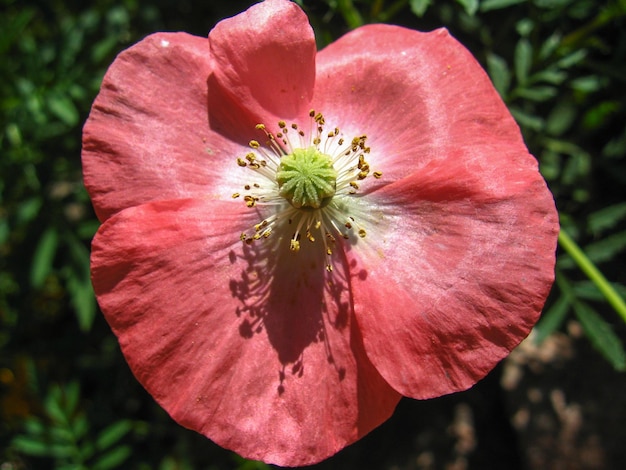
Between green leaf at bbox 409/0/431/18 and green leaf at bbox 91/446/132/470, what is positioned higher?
green leaf at bbox 409/0/431/18

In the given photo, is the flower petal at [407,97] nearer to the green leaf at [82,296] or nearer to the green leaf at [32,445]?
the green leaf at [82,296]

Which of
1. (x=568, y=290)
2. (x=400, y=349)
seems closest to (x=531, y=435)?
(x=568, y=290)

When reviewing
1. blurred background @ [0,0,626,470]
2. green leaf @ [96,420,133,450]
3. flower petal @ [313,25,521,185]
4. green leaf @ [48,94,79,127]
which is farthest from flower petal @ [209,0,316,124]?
green leaf @ [96,420,133,450]

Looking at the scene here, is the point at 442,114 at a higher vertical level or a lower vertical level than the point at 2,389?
higher

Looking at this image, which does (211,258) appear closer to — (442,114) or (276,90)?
(276,90)

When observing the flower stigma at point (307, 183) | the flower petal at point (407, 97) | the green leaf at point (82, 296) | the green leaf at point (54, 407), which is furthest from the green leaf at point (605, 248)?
the green leaf at point (54, 407)

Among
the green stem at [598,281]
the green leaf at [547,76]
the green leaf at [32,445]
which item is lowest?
the green leaf at [32,445]

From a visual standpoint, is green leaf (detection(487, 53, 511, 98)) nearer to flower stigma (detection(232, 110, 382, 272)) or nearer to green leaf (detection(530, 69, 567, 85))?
green leaf (detection(530, 69, 567, 85))
